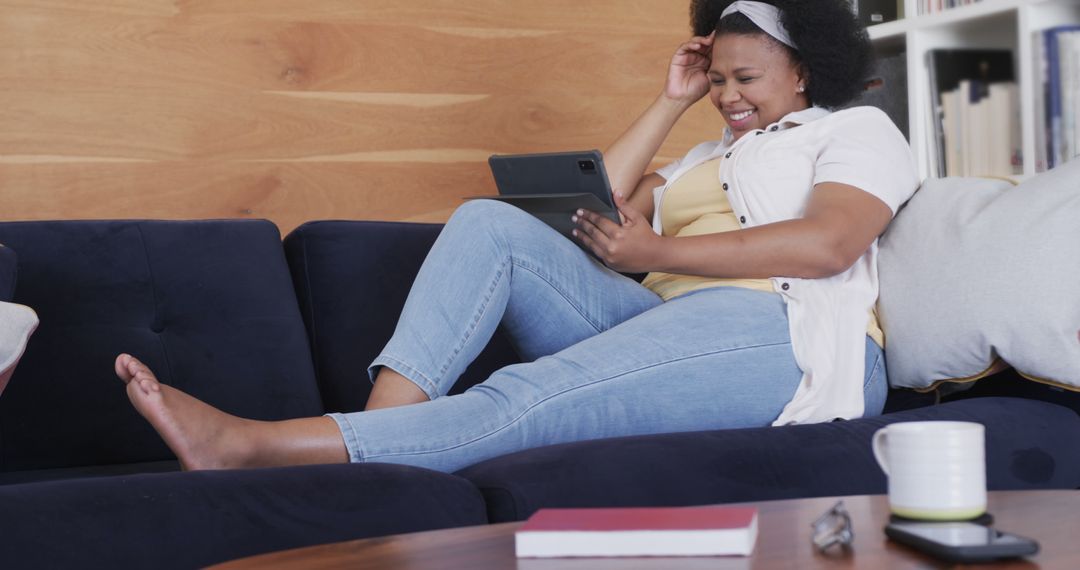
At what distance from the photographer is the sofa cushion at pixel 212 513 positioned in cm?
107

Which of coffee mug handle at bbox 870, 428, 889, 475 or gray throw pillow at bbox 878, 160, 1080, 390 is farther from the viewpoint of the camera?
gray throw pillow at bbox 878, 160, 1080, 390

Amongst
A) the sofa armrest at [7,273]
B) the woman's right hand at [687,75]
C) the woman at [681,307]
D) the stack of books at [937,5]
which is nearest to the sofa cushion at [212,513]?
the woman at [681,307]

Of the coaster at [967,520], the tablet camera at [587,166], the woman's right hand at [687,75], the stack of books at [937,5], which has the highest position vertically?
the stack of books at [937,5]

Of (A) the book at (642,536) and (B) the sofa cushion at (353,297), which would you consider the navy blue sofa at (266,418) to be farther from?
(A) the book at (642,536)

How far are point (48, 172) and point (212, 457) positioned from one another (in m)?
1.06

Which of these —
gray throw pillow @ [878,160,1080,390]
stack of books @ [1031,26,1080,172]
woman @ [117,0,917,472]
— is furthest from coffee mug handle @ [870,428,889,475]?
stack of books @ [1031,26,1080,172]

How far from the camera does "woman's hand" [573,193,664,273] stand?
164 centimetres

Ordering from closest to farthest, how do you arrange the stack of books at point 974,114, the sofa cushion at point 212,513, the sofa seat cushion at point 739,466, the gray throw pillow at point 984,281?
the sofa cushion at point 212,513 < the sofa seat cushion at point 739,466 < the gray throw pillow at point 984,281 < the stack of books at point 974,114

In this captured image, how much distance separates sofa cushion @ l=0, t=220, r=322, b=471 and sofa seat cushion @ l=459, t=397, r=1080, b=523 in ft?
2.05

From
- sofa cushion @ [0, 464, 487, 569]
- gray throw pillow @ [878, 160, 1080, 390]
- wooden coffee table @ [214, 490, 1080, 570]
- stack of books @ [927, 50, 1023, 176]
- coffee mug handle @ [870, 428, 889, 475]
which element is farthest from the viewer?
stack of books @ [927, 50, 1023, 176]

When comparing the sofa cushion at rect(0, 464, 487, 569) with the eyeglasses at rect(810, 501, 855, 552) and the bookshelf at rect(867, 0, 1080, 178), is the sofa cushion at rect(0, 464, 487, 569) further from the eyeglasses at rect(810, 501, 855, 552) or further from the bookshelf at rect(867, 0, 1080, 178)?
the bookshelf at rect(867, 0, 1080, 178)

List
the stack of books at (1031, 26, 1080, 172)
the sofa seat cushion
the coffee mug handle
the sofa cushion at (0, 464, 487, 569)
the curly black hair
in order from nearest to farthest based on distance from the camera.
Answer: the coffee mug handle
the sofa cushion at (0, 464, 487, 569)
the sofa seat cushion
the curly black hair
the stack of books at (1031, 26, 1080, 172)

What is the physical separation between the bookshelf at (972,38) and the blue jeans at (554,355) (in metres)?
0.81

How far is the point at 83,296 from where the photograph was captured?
5.95 ft
